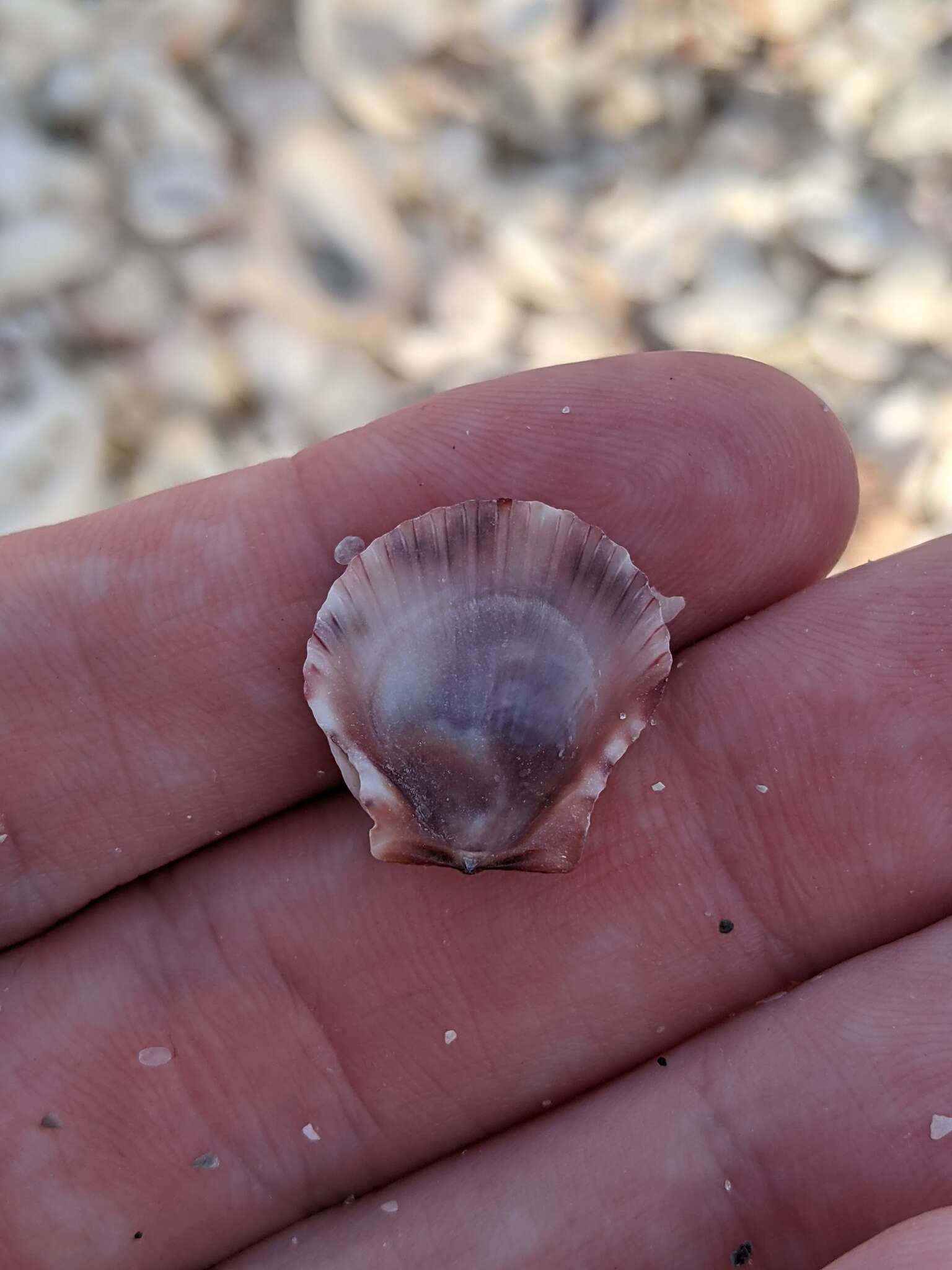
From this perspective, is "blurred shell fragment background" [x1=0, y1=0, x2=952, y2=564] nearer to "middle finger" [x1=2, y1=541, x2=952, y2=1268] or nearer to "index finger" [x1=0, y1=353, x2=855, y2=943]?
"index finger" [x1=0, y1=353, x2=855, y2=943]

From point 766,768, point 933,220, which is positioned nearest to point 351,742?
point 766,768

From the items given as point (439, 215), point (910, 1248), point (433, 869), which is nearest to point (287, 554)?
point (433, 869)


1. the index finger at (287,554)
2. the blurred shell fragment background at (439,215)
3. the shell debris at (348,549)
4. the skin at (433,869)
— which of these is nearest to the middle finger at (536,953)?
the skin at (433,869)

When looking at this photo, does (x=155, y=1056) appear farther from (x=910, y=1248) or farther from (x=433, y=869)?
(x=910, y=1248)

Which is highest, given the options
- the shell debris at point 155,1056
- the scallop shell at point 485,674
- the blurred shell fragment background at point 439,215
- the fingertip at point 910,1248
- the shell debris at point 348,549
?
the blurred shell fragment background at point 439,215

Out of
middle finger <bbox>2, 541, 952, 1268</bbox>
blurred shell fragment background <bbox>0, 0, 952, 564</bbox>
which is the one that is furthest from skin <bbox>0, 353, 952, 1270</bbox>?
blurred shell fragment background <bbox>0, 0, 952, 564</bbox>

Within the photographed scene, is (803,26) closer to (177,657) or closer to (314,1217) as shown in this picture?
(177,657)

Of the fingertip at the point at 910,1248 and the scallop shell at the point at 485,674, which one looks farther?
the scallop shell at the point at 485,674

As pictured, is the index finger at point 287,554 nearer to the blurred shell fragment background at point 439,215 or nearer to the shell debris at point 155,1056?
the shell debris at point 155,1056
